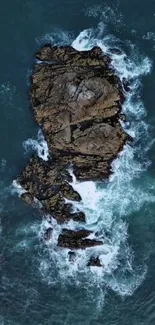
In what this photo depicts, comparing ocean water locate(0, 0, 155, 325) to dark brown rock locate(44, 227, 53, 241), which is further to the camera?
dark brown rock locate(44, 227, 53, 241)

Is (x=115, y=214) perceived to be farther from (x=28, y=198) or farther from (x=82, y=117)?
(x=82, y=117)

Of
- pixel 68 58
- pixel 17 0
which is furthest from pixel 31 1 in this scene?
pixel 68 58

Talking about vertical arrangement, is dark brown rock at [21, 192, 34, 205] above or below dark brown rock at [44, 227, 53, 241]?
above

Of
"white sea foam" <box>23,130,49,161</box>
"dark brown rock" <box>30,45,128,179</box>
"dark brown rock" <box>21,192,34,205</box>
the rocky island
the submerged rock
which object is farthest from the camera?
"white sea foam" <box>23,130,49,161</box>

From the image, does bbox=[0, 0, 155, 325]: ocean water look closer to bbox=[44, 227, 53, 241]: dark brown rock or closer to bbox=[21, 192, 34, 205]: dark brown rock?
bbox=[44, 227, 53, 241]: dark brown rock

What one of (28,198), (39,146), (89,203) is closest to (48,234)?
(28,198)

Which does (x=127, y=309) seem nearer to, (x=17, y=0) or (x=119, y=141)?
(x=119, y=141)

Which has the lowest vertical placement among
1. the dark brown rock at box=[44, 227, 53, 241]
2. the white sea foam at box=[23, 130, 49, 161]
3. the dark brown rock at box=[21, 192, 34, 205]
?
the dark brown rock at box=[44, 227, 53, 241]

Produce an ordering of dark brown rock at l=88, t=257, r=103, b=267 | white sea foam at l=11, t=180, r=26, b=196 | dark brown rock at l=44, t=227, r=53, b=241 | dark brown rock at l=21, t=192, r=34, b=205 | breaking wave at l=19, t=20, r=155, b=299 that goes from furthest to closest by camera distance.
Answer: white sea foam at l=11, t=180, r=26, b=196 < dark brown rock at l=21, t=192, r=34, b=205 < dark brown rock at l=44, t=227, r=53, b=241 < breaking wave at l=19, t=20, r=155, b=299 < dark brown rock at l=88, t=257, r=103, b=267

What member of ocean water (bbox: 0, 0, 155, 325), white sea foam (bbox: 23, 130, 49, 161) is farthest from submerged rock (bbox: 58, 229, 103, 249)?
white sea foam (bbox: 23, 130, 49, 161)
